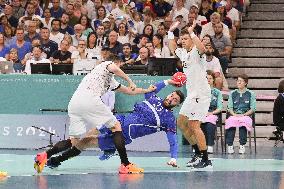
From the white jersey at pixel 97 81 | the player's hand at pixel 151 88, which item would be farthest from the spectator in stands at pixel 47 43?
the white jersey at pixel 97 81

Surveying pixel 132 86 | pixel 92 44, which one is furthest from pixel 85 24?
pixel 132 86

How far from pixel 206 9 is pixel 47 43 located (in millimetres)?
4189

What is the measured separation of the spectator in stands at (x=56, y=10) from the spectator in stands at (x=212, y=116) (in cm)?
576

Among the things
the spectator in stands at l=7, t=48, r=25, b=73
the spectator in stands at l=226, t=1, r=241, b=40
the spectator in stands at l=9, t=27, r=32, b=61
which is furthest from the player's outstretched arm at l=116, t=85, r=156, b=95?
the spectator in stands at l=226, t=1, r=241, b=40

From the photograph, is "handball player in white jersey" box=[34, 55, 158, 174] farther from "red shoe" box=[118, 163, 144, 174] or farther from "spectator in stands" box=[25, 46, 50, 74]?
"spectator in stands" box=[25, 46, 50, 74]

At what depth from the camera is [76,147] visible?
15008mm

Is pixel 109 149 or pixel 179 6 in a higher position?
pixel 179 6

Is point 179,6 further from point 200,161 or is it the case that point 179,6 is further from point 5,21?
point 200,161

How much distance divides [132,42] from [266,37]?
13.2 ft

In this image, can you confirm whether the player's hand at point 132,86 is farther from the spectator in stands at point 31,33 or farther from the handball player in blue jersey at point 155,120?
the spectator in stands at point 31,33

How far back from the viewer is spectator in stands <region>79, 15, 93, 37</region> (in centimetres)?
2323

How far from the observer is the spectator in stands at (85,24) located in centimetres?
2323

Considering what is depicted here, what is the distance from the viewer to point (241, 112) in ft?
64.7

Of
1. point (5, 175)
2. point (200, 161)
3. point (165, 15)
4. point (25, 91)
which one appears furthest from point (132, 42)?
point (5, 175)
